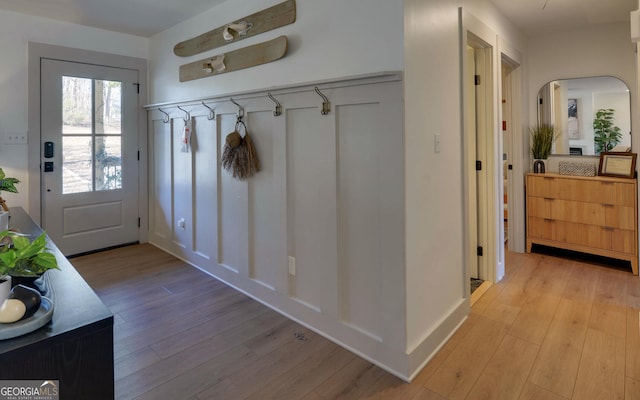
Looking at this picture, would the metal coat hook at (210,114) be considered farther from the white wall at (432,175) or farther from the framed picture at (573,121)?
the framed picture at (573,121)

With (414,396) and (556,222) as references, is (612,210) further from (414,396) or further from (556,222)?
(414,396)

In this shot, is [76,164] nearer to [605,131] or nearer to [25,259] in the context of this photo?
[25,259]

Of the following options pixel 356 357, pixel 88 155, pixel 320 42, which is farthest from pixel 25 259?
pixel 88 155

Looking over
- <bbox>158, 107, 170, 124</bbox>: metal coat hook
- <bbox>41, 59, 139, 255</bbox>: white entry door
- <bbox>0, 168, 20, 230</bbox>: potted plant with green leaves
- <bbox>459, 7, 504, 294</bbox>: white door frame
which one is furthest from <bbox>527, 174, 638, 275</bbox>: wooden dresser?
<bbox>41, 59, 139, 255</bbox>: white entry door

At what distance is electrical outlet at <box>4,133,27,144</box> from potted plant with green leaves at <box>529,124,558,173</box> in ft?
16.8

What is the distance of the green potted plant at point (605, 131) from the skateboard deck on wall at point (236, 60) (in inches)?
130

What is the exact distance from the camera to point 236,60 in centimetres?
282

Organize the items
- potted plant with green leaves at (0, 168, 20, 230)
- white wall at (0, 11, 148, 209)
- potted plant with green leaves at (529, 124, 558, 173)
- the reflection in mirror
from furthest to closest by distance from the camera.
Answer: potted plant with green leaves at (529, 124, 558, 173) → the reflection in mirror → white wall at (0, 11, 148, 209) → potted plant with green leaves at (0, 168, 20, 230)

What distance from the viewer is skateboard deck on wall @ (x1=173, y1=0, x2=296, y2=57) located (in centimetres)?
239

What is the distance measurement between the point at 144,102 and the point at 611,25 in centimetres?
491

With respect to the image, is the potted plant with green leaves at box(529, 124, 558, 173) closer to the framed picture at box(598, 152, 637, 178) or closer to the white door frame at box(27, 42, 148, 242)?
the framed picture at box(598, 152, 637, 178)

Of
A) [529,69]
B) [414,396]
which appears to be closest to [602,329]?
[414,396]

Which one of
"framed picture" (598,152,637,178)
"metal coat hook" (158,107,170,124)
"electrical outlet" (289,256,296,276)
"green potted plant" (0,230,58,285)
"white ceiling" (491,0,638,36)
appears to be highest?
"white ceiling" (491,0,638,36)

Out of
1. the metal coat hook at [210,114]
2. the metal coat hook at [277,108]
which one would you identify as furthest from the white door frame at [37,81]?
the metal coat hook at [277,108]
